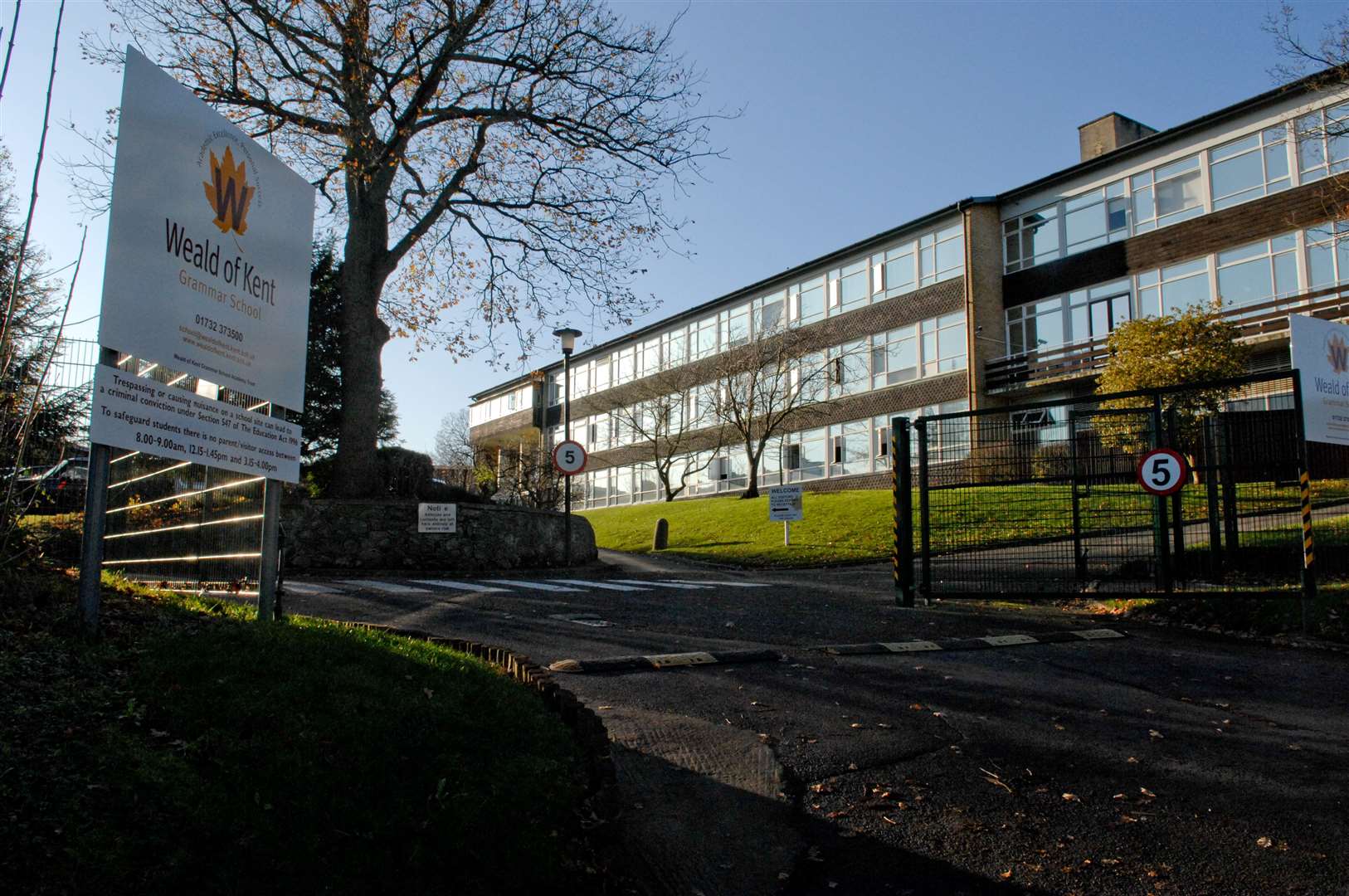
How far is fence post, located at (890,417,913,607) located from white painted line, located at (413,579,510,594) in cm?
549

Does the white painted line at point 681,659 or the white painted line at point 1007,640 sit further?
the white painted line at point 1007,640

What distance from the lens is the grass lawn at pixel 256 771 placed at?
298 centimetres

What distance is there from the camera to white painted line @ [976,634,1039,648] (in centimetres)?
880

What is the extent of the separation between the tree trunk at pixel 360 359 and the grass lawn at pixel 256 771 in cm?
1354

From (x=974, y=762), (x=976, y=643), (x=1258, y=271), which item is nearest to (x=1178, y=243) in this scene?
(x=1258, y=271)

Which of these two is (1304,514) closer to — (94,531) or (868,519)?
(94,531)

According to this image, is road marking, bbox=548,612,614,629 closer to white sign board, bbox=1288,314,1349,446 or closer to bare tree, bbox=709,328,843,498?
white sign board, bbox=1288,314,1349,446

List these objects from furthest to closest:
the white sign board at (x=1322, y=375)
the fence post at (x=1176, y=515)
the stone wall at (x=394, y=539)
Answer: the stone wall at (x=394, y=539), the fence post at (x=1176, y=515), the white sign board at (x=1322, y=375)

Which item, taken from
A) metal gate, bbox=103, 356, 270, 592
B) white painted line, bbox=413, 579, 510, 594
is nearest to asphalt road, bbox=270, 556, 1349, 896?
metal gate, bbox=103, 356, 270, 592

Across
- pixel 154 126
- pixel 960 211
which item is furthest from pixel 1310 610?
pixel 960 211

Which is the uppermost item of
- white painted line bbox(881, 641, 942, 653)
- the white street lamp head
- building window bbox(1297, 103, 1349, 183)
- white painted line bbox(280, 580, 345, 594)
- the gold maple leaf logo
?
building window bbox(1297, 103, 1349, 183)

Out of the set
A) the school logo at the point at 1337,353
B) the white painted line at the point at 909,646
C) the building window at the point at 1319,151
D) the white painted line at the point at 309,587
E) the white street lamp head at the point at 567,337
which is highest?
the building window at the point at 1319,151

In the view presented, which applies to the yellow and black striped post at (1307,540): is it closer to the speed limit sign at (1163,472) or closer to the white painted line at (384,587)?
the speed limit sign at (1163,472)

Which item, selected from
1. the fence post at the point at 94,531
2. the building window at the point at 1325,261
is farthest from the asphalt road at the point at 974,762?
the building window at the point at 1325,261
